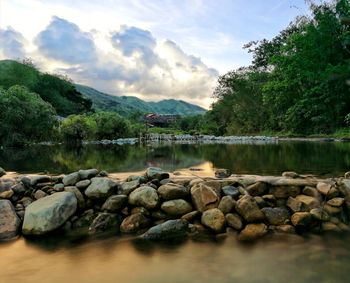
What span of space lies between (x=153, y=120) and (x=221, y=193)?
7157 cm

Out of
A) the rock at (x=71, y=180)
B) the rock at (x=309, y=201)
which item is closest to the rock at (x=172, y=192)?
the rock at (x=71, y=180)

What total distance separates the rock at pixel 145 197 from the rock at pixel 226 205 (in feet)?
4.31

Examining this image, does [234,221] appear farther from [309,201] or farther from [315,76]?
[315,76]

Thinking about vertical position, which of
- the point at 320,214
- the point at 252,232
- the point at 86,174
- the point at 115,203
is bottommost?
the point at 252,232

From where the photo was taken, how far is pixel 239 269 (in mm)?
5180

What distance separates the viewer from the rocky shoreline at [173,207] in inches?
264

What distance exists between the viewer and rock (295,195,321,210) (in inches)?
282

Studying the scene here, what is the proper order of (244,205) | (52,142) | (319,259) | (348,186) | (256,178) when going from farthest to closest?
1. (52,142)
2. (256,178)
3. (348,186)
4. (244,205)
5. (319,259)

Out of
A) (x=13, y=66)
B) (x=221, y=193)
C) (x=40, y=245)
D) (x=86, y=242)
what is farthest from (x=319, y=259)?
(x=13, y=66)

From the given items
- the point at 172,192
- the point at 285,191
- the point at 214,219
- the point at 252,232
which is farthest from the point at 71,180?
the point at 285,191

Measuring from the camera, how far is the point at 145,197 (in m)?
7.34

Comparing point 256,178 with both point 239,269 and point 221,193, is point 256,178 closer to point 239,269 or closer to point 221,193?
point 221,193

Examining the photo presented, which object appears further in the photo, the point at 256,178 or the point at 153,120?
the point at 153,120

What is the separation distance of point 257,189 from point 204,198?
1.17 metres
